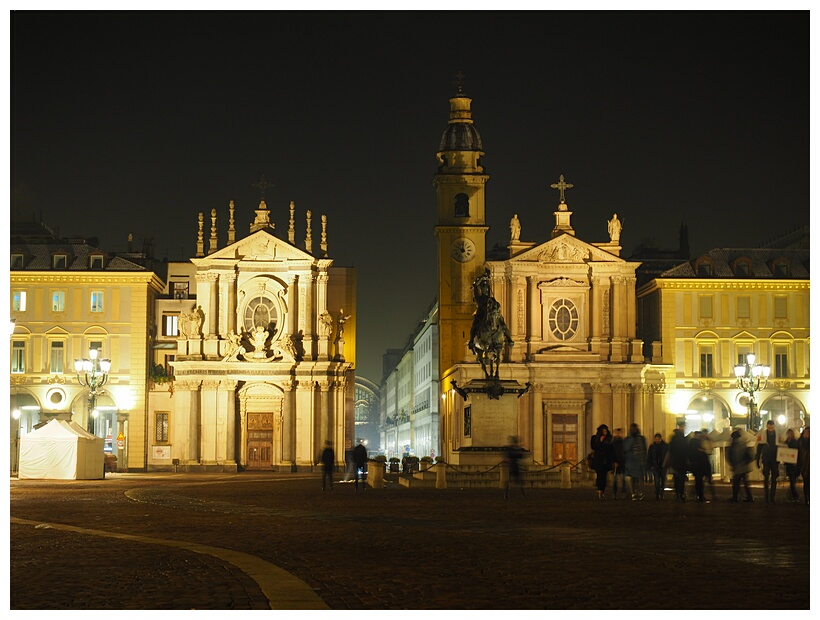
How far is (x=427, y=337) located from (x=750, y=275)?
40604 millimetres

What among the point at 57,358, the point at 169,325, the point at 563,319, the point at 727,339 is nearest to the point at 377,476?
the point at 563,319

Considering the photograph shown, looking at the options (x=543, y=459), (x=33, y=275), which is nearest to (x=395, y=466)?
(x=543, y=459)

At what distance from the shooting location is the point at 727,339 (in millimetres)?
72250

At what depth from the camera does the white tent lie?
45.2 metres

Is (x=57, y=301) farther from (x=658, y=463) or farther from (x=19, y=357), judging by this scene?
(x=658, y=463)

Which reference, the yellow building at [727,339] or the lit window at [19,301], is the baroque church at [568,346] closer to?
the yellow building at [727,339]

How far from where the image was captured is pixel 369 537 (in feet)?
59.2

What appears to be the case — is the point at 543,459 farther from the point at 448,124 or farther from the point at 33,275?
the point at 33,275

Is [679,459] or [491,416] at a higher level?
[491,416]

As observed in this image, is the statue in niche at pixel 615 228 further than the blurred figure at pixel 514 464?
Yes

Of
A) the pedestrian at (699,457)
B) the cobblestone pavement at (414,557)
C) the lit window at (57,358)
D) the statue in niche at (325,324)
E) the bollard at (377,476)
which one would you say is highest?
the statue in niche at (325,324)

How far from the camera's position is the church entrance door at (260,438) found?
70312mm

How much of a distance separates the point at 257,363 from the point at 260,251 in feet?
20.2

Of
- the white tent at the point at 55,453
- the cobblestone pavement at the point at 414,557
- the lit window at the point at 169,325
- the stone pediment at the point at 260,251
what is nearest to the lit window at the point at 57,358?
the lit window at the point at 169,325
